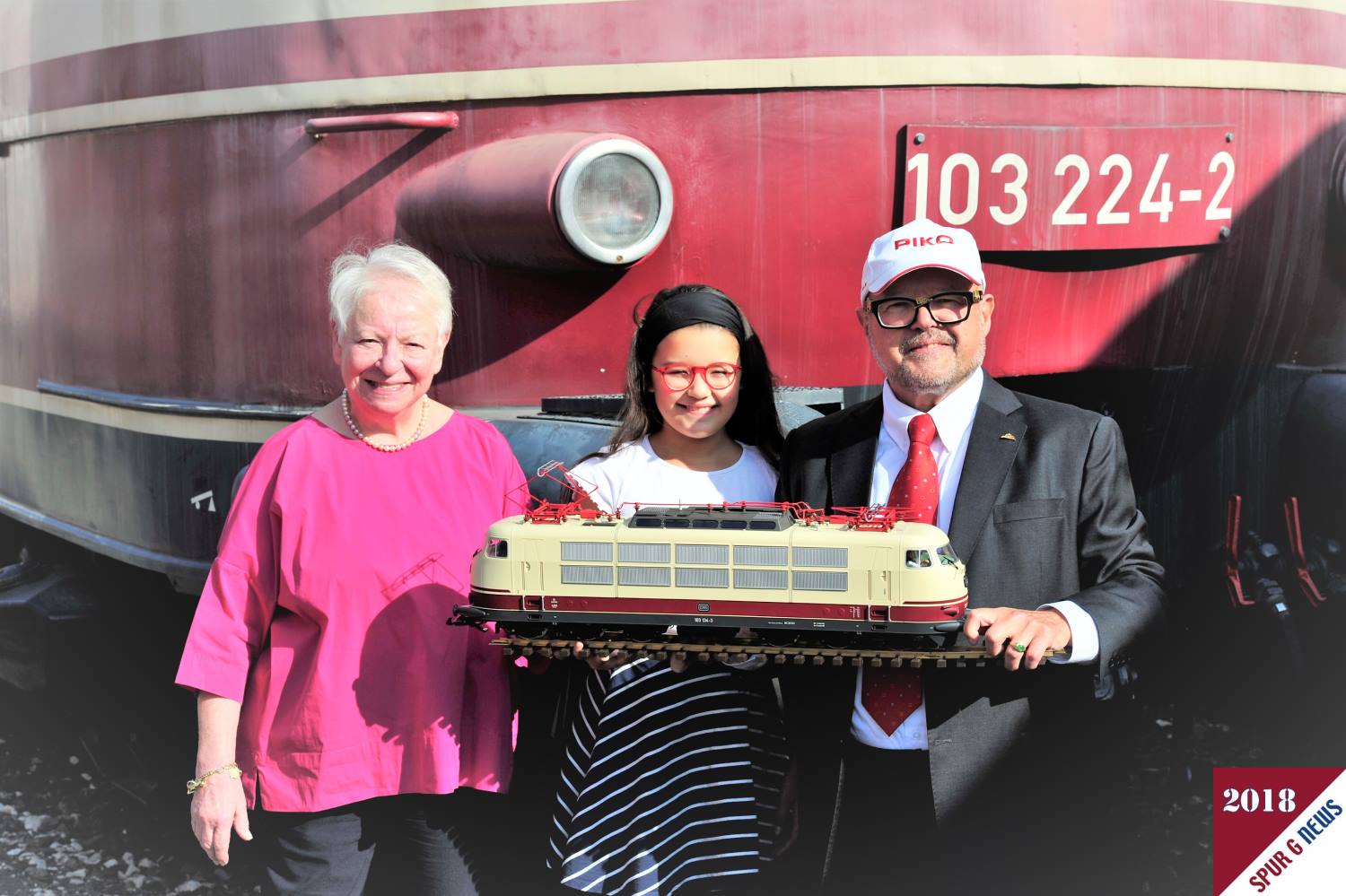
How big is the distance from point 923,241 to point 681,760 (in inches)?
38.8

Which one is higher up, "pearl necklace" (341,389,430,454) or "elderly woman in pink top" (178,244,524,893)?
"pearl necklace" (341,389,430,454)

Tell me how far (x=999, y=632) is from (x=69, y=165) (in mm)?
3244

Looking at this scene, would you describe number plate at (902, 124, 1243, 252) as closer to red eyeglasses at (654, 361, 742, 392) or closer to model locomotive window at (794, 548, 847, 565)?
red eyeglasses at (654, 361, 742, 392)

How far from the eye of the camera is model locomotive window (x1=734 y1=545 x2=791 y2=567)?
1992 millimetres

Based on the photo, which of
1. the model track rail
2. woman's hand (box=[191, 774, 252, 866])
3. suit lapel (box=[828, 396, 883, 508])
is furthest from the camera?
suit lapel (box=[828, 396, 883, 508])

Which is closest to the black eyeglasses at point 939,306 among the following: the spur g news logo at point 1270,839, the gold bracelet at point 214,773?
the spur g news logo at point 1270,839

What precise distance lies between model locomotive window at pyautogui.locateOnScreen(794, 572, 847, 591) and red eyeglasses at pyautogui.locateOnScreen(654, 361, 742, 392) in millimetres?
430

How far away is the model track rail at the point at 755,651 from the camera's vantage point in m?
1.93

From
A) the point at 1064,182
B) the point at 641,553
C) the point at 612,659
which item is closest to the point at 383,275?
the point at 641,553

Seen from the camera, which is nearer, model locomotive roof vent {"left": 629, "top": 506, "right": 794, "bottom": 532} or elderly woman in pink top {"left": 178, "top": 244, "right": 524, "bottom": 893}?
model locomotive roof vent {"left": 629, "top": 506, "right": 794, "bottom": 532}

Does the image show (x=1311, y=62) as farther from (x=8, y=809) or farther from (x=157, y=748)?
(x=8, y=809)

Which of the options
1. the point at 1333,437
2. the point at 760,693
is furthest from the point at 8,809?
the point at 1333,437

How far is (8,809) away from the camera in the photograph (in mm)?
4082

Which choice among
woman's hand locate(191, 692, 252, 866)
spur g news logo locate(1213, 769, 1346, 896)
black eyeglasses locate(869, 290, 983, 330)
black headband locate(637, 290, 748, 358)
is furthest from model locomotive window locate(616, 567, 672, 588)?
spur g news logo locate(1213, 769, 1346, 896)
